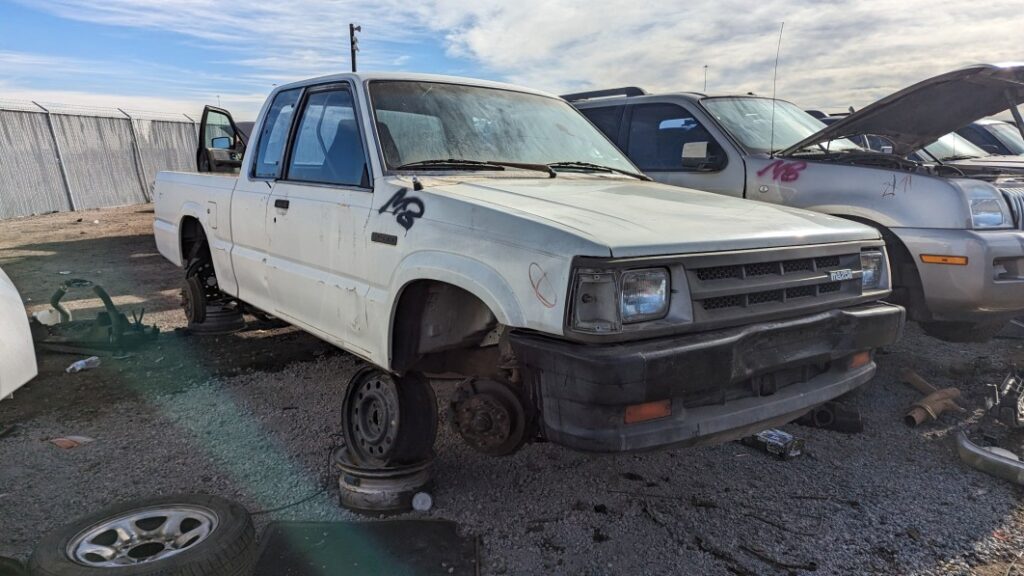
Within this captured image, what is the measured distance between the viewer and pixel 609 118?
632 centimetres

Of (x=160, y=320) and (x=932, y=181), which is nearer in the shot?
(x=932, y=181)

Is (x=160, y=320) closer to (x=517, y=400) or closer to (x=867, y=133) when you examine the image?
(x=517, y=400)

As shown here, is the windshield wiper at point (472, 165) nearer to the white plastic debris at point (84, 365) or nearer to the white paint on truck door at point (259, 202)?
the white paint on truck door at point (259, 202)

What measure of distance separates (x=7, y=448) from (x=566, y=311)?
333 cm

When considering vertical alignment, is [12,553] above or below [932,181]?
below

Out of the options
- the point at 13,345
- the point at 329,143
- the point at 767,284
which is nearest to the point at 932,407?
the point at 767,284

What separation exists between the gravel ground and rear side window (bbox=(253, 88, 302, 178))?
4.90 ft

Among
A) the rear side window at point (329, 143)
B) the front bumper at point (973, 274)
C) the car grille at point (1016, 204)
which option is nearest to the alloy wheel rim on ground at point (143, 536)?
the rear side window at point (329, 143)

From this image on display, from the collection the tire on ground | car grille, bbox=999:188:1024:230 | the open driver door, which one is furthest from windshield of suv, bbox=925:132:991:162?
the tire on ground

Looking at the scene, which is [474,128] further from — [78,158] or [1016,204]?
[78,158]

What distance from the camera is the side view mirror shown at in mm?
4754

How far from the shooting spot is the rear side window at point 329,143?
11.1 ft

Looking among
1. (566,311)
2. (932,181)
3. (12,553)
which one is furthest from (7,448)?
(932,181)

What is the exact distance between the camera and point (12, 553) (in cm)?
268
